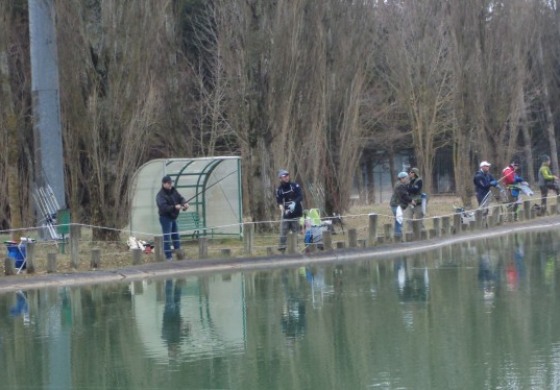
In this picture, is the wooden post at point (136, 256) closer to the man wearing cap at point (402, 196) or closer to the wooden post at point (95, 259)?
the wooden post at point (95, 259)

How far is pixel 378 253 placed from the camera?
2812 centimetres

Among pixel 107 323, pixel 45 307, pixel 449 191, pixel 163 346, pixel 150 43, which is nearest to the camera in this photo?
pixel 163 346

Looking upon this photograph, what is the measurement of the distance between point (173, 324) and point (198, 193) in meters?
15.0

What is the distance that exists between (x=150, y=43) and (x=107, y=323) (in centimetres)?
1387

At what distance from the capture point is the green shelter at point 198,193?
30.7 m

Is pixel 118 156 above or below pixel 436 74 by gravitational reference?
below

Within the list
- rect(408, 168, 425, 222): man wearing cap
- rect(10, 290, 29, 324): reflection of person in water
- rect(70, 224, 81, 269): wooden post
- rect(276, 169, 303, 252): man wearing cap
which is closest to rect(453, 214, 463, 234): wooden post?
rect(408, 168, 425, 222): man wearing cap

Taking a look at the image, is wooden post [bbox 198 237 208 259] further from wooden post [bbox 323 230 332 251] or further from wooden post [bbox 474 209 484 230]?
wooden post [bbox 474 209 484 230]

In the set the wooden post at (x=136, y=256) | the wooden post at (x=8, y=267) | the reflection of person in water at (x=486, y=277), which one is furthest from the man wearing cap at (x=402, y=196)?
the wooden post at (x=8, y=267)

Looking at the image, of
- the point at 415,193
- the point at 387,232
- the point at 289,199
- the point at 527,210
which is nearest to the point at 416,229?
the point at 387,232

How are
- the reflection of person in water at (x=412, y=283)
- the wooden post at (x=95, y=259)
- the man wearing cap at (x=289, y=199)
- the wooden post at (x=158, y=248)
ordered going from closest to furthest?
the reflection of person in water at (x=412, y=283) < the wooden post at (x=95, y=259) < the wooden post at (x=158, y=248) < the man wearing cap at (x=289, y=199)

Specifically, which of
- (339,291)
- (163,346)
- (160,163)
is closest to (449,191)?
(160,163)

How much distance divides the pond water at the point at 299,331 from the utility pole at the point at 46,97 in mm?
8534

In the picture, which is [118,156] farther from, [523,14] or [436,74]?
[523,14]
